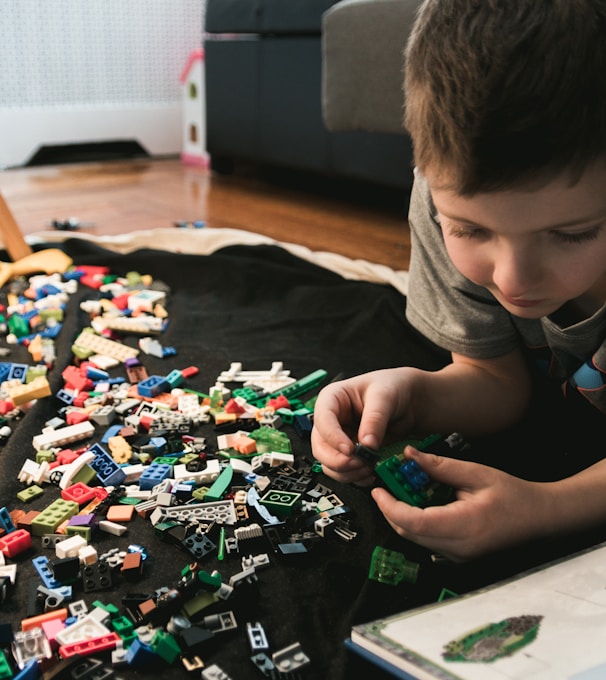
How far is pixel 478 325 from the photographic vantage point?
847mm

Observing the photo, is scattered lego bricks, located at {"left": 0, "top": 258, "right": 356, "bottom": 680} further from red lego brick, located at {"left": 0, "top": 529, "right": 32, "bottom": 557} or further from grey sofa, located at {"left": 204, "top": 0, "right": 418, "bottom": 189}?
grey sofa, located at {"left": 204, "top": 0, "right": 418, "bottom": 189}

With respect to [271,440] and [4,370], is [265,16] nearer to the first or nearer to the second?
[4,370]

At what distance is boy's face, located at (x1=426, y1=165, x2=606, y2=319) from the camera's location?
534 millimetres

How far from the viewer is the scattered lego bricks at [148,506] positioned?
60cm

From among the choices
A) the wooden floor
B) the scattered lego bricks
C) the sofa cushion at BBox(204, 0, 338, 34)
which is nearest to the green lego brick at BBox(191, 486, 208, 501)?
the scattered lego bricks

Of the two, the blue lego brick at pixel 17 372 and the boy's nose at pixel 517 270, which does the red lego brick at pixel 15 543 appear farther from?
the boy's nose at pixel 517 270

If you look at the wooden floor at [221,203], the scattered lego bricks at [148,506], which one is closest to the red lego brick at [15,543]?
the scattered lego bricks at [148,506]

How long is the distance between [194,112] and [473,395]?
2.54 m

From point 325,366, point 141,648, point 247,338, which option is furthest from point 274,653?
point 247,338

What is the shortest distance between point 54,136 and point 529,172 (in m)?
2.84

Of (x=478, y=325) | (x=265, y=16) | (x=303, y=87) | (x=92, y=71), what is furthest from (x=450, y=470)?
(x=92, y=71)

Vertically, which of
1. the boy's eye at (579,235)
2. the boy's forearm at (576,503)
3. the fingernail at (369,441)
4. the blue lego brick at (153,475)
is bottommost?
the blue lego brick at (153,475)

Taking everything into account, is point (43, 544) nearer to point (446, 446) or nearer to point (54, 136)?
point (446, 446)

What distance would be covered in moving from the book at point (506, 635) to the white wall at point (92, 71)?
111 inches
